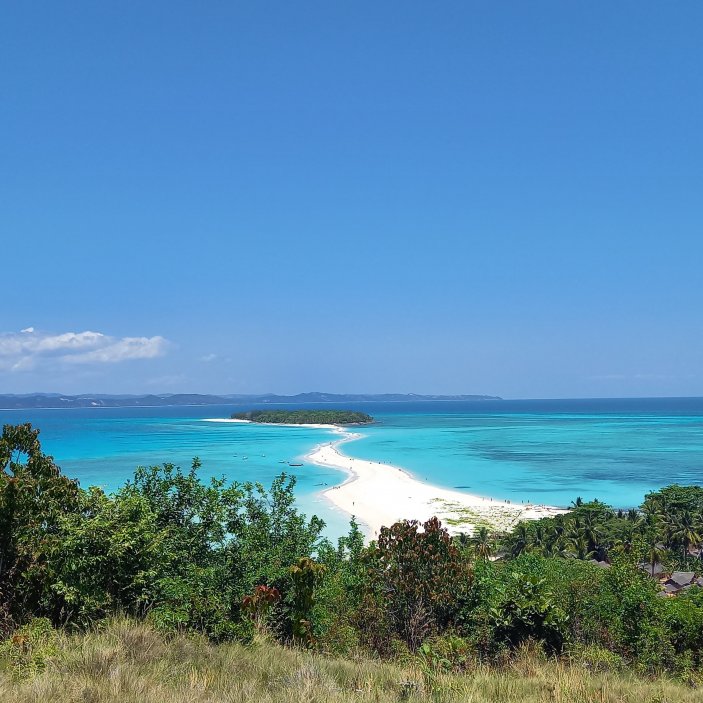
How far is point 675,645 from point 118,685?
13619 mm

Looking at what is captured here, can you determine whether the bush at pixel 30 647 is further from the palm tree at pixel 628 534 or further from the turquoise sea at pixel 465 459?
the palm tree at pixel 628 534

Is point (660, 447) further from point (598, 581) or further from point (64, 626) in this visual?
point (64, 626)

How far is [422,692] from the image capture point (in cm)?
619

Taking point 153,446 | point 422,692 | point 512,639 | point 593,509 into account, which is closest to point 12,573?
point 422,692

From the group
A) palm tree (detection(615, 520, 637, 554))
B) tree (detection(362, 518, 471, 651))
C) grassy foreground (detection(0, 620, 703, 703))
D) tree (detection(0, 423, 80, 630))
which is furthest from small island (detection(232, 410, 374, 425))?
grassy foreground (detection(0, 620, 703, 703))

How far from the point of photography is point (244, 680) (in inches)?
246

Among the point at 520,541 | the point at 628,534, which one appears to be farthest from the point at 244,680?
the point at 628,534

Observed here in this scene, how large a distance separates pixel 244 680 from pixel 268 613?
4.09 m

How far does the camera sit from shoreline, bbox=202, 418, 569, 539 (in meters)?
45.7

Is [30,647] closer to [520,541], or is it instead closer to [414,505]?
[520,541]

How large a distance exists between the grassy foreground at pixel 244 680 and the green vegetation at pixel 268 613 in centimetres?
3

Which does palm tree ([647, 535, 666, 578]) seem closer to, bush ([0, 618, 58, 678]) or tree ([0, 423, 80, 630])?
tree ([0, 423, 80, 630])

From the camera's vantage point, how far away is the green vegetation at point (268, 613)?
6.41 meters

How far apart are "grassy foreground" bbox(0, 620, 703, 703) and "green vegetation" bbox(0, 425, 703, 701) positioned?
0.03 meters
